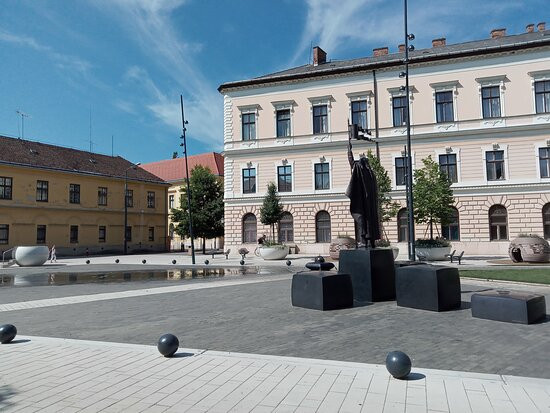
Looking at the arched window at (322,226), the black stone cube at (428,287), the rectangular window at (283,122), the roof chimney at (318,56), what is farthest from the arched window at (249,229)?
the black stone cube at (428,287)

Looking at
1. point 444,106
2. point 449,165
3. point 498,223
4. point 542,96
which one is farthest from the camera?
point 444,106

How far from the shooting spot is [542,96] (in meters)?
31.2

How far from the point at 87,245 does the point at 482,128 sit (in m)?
41.0

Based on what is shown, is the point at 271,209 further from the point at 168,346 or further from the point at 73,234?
the point at 168,346

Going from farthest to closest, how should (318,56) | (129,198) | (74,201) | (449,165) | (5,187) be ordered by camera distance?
(129,198) < (74,201) < (5,187) < (318,56) < (449,165)

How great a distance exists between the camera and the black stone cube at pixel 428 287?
8.66m

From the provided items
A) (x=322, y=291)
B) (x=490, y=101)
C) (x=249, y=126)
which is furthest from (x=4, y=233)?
(x=490, y=101)

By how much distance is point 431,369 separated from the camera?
519cm

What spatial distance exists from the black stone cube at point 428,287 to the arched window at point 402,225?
24.8 metres

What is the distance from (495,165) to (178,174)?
4821cm

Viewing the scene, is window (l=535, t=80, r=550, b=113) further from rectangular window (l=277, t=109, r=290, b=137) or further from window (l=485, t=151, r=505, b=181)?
rectangular window (l=277, t=109, r=290, b=137)

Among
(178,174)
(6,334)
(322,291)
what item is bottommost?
(6,334)

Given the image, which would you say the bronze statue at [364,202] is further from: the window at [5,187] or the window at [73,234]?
the window at [73,234]

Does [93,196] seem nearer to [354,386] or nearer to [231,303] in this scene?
Answer: [231,303]
